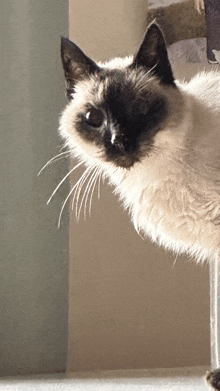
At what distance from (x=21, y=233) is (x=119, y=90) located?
98 cm

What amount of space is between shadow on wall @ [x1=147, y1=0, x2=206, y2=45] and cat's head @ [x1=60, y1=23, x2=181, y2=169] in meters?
0.59

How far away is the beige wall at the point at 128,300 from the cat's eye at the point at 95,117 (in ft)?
3.05

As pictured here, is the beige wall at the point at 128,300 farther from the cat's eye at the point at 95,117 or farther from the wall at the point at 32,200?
the cat's eye at the point at 95,117

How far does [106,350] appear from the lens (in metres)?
1.58

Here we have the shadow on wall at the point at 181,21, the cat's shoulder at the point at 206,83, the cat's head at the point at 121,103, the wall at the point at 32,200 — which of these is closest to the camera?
the cat's head at the point at 121,103

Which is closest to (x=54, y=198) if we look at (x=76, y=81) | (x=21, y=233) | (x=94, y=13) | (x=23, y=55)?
(x=21, y=233)

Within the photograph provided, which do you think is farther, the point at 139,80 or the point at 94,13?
the point at 94,13

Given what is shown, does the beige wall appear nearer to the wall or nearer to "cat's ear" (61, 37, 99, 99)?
the wall

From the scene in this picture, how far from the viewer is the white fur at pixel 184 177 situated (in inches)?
24.7

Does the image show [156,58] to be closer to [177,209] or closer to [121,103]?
[121,103]

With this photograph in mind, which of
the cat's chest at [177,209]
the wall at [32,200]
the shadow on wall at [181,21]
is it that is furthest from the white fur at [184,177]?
the wall at [32,200]

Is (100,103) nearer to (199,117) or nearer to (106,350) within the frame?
(199,117)

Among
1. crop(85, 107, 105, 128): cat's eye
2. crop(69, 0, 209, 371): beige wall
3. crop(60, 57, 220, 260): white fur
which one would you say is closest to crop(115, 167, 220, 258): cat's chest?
crop(60, 57, 220, 260): white fur

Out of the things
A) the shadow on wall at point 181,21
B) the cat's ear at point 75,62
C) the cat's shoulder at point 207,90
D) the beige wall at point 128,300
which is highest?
the shadow on wall at point 181,21
